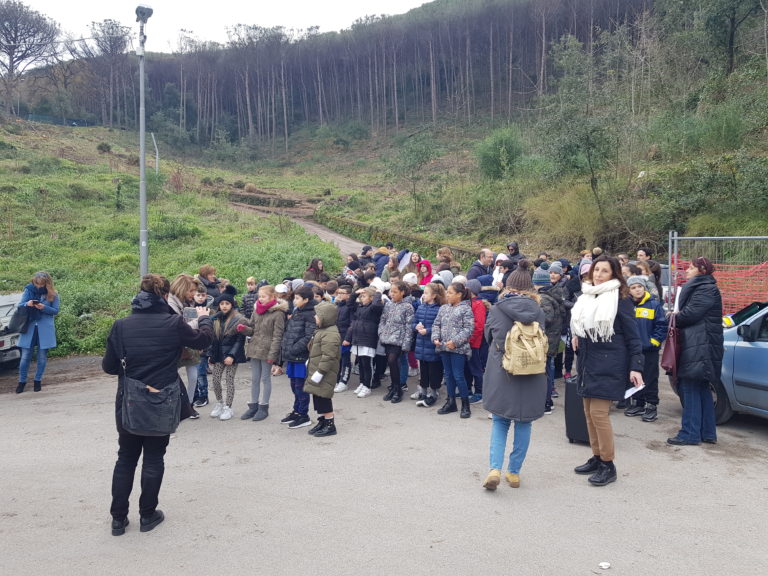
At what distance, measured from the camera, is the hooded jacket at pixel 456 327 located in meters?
7.50

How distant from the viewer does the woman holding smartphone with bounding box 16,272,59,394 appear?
9.51m

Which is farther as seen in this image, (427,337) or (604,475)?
(427,337)

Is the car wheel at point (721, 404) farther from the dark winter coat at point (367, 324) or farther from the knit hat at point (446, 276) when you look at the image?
the dark winter coat at point (367, 324)

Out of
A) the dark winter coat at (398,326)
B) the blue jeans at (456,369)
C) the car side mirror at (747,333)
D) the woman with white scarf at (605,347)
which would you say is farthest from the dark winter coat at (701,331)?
the dark winter coat at (398,326)

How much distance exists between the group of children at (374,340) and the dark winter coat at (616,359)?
51.6 inches

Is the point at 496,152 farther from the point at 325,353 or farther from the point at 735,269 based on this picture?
the point at 325,353

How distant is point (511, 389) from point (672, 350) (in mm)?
2333

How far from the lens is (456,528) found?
4621 mm

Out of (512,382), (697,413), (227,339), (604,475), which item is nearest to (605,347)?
(512,382)

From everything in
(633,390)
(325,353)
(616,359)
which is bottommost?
(633,390)

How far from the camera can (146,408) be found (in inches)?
180

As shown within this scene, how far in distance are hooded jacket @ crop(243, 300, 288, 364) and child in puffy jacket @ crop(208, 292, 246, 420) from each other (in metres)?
0.15

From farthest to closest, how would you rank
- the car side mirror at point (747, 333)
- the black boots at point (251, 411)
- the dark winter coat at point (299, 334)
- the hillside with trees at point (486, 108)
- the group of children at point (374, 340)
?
the hillside with trees at point (486, 108) → the black boots at point (251, 411) → the dark winter coat at point (299, 334) → the group of children at point (374, 340) → the car side mirror at point (747, 333)

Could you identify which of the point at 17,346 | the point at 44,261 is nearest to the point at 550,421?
the point at 17,346
